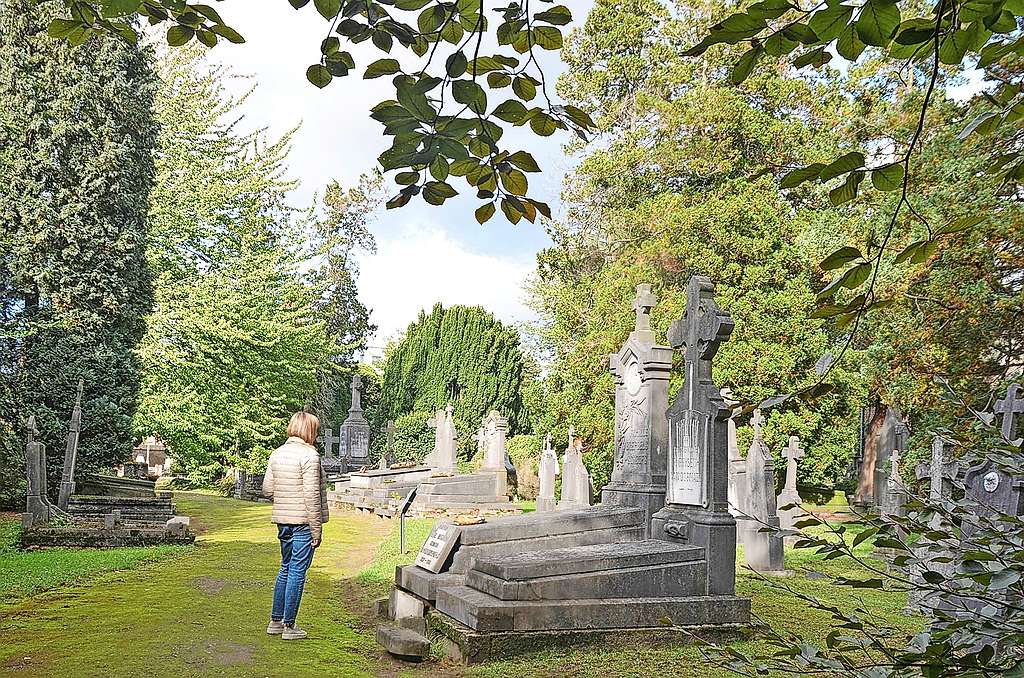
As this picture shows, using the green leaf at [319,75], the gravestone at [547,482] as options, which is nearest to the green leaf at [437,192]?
the green leaf at [319,75]

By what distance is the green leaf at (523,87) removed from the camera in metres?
2.35

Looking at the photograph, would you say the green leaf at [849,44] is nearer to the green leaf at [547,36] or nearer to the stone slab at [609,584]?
the green leaf at [547,36]

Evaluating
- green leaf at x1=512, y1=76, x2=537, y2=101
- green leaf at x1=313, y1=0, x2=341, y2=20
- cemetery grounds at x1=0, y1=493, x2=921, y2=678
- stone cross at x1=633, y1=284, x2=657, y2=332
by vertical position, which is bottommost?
cemetery grounds at x1=0, y1=493, x2=921, y2=678

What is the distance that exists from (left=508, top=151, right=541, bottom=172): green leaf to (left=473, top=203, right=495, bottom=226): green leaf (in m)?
0.22

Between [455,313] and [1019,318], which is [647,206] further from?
[455,313]

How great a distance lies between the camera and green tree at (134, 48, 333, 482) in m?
24.0

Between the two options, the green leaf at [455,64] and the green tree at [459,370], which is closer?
the green leaf at [455,64]

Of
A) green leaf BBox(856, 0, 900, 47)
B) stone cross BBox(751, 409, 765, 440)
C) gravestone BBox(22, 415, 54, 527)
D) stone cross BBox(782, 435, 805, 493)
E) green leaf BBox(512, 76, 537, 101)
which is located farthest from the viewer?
stone cross BBox(782, 435, 805, 493)

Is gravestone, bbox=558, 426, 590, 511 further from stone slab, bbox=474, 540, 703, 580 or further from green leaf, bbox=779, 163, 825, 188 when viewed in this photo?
green leaf, bbox=779, 163, 825, 188

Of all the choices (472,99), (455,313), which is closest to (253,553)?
(472,99)

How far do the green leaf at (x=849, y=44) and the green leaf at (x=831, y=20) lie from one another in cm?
2

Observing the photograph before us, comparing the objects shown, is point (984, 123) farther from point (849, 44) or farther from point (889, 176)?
point (849, 44)

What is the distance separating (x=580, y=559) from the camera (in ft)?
23.5

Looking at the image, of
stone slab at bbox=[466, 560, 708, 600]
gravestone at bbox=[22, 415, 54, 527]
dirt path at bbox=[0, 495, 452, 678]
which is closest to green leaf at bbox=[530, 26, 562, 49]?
dirt path at bbox=[0, 495, 452, 678]
